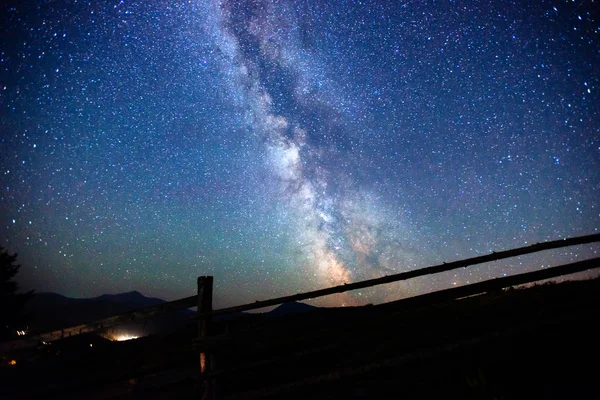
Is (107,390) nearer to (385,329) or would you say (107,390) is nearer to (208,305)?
(208,305)

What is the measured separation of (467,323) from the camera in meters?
4.85

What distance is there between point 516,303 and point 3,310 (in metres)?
42.4

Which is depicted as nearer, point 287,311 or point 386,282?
point 386,282

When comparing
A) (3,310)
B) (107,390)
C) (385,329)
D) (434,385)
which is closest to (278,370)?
(385,329)

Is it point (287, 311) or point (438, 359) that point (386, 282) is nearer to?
point (438, 359)

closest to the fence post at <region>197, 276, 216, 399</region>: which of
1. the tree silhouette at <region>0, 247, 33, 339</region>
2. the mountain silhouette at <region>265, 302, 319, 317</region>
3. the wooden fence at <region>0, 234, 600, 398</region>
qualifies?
the wooden fence at <region>0, 234, 600, 398</region>

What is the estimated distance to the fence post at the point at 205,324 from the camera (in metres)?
4.01

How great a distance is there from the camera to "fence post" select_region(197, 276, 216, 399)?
158 inches

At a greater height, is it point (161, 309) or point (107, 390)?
point (161, 309)

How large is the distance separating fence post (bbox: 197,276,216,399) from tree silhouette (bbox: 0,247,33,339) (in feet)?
122

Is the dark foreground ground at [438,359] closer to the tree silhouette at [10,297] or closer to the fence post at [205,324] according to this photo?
the fence post at [205,324]

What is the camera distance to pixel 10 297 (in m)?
31.3

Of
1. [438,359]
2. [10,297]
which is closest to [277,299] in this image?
[438,359]

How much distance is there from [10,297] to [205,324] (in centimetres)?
4006
